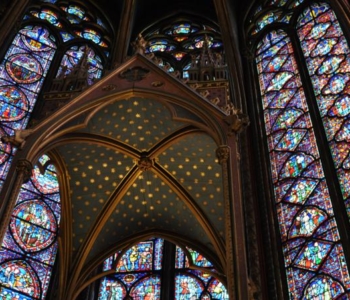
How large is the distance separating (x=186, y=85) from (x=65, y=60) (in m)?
Answer: 5.66

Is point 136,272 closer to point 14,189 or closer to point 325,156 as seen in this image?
point 14,189

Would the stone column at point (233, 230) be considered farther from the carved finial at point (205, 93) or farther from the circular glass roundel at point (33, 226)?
the circular glass roundel at point (33, 226)

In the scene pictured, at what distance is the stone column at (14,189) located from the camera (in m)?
7.69

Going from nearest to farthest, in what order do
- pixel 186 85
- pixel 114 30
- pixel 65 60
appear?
pixel 186 85 → pixel 65 60 → pixel 114 30

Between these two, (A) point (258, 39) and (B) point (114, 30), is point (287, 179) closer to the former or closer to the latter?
(A) point (258, 39)

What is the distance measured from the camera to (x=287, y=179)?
35.3 feet

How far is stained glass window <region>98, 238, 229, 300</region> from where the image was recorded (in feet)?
32.2

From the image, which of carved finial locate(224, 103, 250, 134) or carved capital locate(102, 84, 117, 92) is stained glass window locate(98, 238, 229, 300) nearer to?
carved finial locate(224, 103, 250, 134)

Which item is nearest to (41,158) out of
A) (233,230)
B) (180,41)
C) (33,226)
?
(33,226)

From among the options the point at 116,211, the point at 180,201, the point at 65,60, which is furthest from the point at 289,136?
the point at 65,60

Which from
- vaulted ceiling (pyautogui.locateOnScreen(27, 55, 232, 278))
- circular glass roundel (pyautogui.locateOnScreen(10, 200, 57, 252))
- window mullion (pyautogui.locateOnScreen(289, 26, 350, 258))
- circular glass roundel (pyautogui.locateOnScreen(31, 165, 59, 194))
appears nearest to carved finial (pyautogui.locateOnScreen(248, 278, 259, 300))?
vaulted ceiling (pyautogui.locateOnScreen(27, 55, 232, 278))

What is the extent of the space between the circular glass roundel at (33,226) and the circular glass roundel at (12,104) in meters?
2.08

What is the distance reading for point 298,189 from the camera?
10.5m

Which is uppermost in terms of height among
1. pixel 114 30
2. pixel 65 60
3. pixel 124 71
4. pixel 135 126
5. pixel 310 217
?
pixel 114 30
